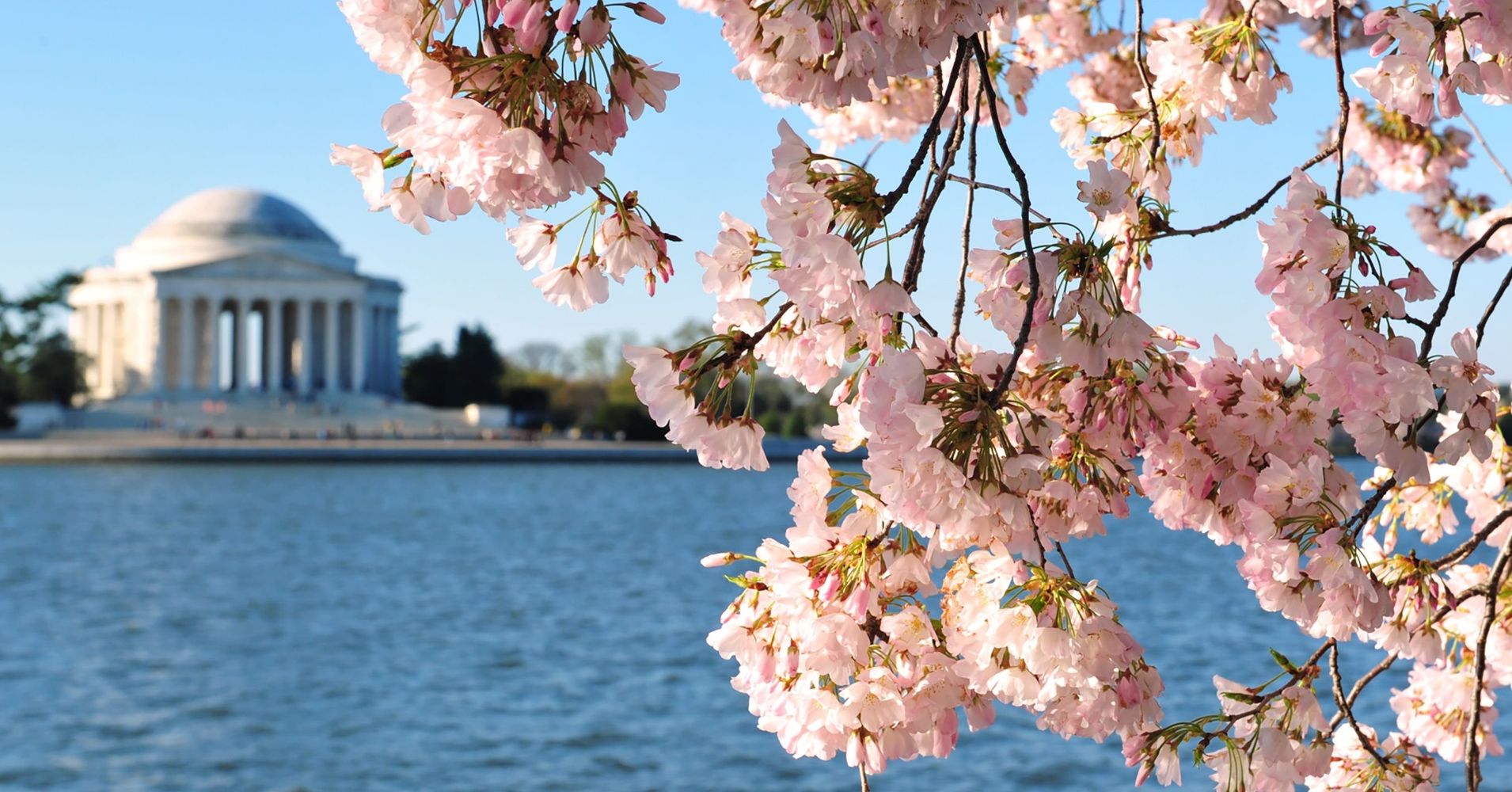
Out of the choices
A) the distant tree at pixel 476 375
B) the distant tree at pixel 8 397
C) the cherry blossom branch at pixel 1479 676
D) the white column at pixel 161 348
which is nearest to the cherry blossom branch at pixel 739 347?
the cherry blossom branch at pixel 1479 676

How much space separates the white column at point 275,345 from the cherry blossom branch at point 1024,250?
70.0 metres

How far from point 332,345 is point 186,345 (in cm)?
614

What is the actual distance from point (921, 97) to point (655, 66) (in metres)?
2.04

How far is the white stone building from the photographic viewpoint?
222ft

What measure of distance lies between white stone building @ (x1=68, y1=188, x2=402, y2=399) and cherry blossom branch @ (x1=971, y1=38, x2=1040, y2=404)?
67.8 m

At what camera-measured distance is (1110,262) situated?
2.05 meters

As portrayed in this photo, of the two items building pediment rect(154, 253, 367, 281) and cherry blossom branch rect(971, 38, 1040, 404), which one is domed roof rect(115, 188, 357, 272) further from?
cherry blossom branch rect(971, 38, 1040, 404)

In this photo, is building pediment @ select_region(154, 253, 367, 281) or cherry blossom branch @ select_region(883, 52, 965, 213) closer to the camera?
cherry blossom branch @ select_region(883, 52, 965, 213)

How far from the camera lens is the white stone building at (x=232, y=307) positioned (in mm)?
67625

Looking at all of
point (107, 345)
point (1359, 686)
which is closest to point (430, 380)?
point (107, 345)

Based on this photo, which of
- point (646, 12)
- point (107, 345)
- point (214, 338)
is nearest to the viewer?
point (646, 12)

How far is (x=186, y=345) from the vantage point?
67750mm

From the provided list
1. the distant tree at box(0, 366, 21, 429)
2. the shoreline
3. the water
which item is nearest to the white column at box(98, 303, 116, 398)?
the distant tree at box(0, 366, 21, 429)

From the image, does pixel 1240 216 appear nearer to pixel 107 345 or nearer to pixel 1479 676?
pixel 1479 676
